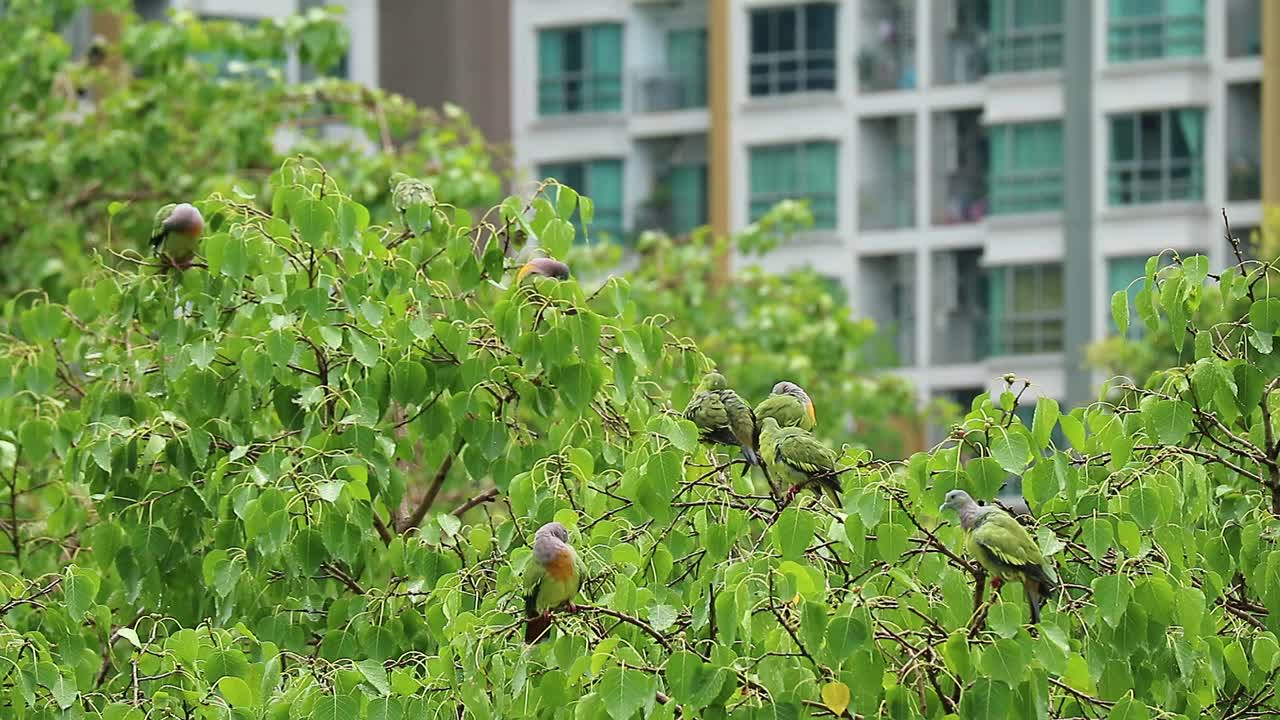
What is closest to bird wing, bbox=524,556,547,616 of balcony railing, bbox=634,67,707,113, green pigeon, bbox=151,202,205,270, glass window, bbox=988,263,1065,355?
green pigeon, bbox=151,202,205,270

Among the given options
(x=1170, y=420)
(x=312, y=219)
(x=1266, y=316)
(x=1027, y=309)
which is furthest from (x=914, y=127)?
(x=1170, y=420)

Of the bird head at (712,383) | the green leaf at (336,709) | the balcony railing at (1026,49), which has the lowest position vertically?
the green leaf at (336,709)

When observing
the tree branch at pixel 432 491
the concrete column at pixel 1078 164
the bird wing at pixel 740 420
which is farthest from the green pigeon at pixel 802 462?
the concrete column at pixel 1078 164

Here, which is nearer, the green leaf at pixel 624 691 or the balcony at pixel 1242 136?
the green leaf at pixel 624 691

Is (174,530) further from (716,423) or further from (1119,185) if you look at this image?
(1119,185)

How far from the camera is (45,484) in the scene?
33.4ft

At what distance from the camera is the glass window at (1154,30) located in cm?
4312

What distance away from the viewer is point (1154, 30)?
43.2 metres

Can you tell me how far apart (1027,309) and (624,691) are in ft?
127

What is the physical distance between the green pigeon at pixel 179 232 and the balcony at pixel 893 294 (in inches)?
1459

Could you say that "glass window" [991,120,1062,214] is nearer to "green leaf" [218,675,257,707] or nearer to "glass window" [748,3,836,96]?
"glass window" [748,3,836,96]

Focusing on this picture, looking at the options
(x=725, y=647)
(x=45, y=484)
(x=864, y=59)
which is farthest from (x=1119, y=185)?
(x=725, y=647)

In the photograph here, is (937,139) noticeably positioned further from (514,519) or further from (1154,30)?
(514,519)

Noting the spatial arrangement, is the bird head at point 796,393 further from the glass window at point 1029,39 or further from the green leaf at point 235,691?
the glass window at point 1029,39
